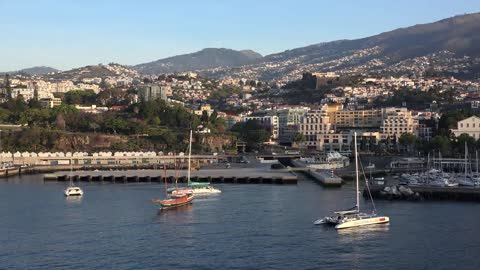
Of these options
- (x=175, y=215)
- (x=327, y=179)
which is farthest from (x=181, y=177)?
(x=175, y=215)

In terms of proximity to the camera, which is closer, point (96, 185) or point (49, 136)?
point (96, 185)

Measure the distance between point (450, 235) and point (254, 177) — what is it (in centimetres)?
2315

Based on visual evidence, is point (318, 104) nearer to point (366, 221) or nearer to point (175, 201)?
point (175, 201)

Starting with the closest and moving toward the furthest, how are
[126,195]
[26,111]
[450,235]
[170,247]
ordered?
[170,247] → [450,235] → [126,195] → [26,111]

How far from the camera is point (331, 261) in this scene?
77.8 feet

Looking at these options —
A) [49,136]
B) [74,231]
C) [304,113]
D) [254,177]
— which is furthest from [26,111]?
[74,231]

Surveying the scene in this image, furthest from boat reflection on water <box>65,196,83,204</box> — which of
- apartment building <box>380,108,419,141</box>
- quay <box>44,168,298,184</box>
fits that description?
apartment building <box>380,108,419,141</box>

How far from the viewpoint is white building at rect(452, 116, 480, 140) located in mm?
70438

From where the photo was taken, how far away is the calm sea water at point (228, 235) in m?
23.7

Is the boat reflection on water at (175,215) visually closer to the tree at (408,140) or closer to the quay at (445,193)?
the quay at (445,193)

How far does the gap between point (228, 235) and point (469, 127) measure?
48.3 meters

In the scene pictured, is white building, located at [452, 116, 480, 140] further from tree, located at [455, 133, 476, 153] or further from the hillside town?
tree, located at [455, 133, 476, 153]

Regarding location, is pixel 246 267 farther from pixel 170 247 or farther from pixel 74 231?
pixel 74 231

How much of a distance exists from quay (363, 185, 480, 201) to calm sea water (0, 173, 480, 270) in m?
1.55
